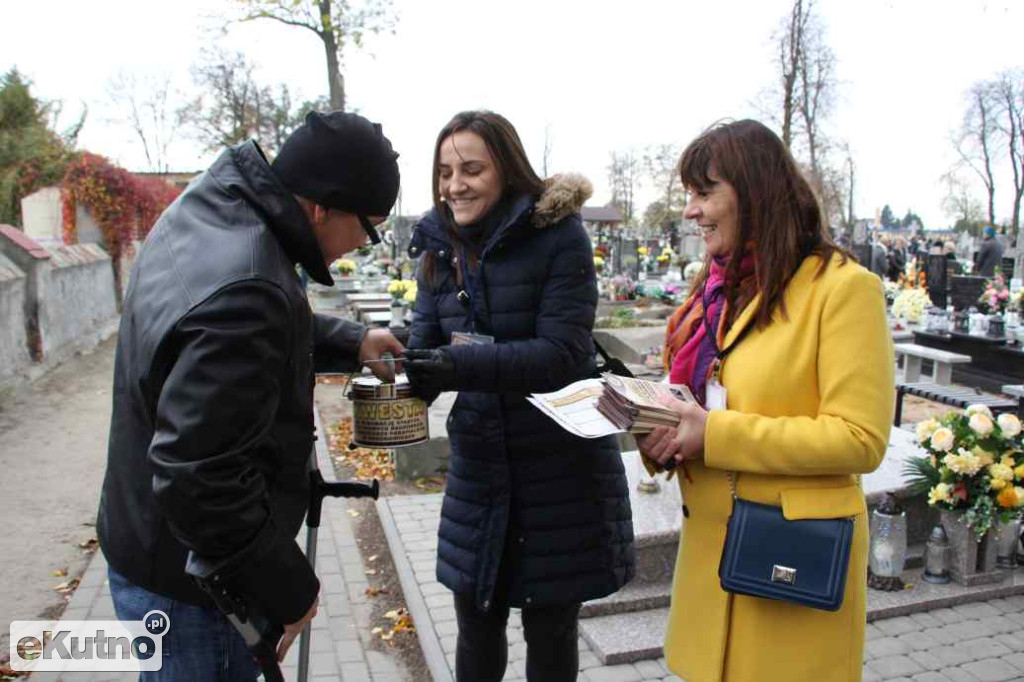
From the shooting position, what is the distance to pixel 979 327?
419 inches

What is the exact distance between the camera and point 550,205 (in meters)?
2.47

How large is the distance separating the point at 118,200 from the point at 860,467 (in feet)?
55.9

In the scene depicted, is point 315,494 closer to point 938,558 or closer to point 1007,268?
point 938,558

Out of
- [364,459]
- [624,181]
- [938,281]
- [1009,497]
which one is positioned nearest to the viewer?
[1009,497]

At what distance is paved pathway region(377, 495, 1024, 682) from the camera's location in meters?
3.51

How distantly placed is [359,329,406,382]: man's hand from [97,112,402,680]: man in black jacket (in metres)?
0.47

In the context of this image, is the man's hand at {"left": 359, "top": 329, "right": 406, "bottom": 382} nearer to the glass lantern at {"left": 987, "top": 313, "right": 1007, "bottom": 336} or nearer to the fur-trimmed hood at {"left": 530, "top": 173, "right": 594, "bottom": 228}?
the fur-trimmed hood at {"left": 530, "top": 173, "right": 594, "bottom": 228}

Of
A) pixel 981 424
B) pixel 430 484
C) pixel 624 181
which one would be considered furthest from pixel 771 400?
pixel 624 181

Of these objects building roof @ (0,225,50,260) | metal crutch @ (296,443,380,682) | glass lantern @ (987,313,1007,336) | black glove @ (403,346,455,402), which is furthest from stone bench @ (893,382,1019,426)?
building roof @ (0,225,50,260)

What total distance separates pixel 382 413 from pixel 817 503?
1.13 m

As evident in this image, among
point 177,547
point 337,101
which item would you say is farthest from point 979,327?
point 337,101

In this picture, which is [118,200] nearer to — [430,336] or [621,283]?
[621,283]

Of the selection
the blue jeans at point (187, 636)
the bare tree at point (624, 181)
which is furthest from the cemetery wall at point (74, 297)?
the bare tree at point (624, 181)

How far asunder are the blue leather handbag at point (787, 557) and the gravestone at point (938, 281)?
13.9 m
